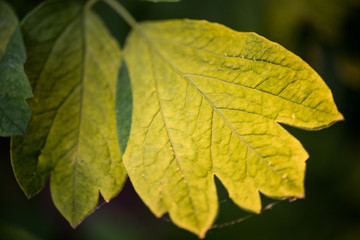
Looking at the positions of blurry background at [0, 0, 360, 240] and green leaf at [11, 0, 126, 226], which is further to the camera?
blurry background at [0, 0, 360, 240]

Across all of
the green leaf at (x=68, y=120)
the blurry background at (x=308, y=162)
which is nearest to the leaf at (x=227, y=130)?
the green leaf at (x=68, y=120)

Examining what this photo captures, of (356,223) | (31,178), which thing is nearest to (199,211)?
(31,178)

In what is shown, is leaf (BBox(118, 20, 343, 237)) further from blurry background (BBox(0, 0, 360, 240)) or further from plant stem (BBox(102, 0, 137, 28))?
blurry background (BBox(0, 0, 360, 240))

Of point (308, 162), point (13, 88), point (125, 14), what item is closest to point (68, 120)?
point (13, 88)

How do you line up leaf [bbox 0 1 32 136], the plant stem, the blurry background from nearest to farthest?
1. leaf [bbox 0 1 32 136]
2. the plant stem
3. the blurry background

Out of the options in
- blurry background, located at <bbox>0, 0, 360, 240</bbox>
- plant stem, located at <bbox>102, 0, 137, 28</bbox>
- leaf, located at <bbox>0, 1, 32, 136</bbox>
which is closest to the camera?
leaf, located at <bbox>0, 1, 32, 136</bbox>

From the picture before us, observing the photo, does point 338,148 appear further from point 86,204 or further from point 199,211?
point 86,204

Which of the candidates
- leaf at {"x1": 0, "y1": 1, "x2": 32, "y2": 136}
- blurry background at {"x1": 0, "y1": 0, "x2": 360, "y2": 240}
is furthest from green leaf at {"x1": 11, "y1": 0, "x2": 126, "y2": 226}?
blurry background at {"x1": 0, "y1": 0, "x2": 360, "y2": 240}
